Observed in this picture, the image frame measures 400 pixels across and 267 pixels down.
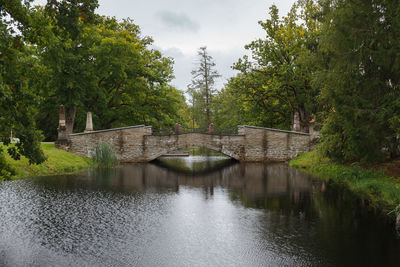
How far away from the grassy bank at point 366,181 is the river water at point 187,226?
78cm

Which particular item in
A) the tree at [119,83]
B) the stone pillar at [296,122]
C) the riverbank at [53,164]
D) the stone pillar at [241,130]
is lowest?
the riverbank at [53,164]

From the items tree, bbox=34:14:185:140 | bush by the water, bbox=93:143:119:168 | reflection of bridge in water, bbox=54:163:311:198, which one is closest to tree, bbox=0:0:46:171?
reflection of bridge in water, bbox=54:163:311:198

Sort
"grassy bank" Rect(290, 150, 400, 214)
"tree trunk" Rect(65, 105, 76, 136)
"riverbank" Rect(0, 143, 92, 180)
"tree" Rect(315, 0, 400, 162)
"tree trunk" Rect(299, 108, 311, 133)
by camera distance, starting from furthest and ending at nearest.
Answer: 1. "tree trunk" Rect(299, 108, 311, 133)
2. "tree trunk" Rect(65, 105, 76, 136)
3. "riverbank" Rect(0, 143, 92, 180)
4. "tree" Rect(315, 0, 400, 162)
5. "grassy bank" Rect(290, 150, 400, 214)

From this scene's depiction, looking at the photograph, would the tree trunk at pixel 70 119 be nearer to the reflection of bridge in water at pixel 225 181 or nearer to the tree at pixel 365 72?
the reflection of bridge in water at pixel 225 181

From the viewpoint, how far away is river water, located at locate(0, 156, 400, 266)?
7754 millimetres

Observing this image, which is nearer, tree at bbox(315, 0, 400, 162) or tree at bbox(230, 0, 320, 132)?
tree at bbox(315, 0, 400, 162)

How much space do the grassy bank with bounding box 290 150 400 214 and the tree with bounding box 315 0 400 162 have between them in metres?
1.03

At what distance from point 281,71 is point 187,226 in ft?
66.6

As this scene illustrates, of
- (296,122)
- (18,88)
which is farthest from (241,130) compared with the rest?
(18,88)

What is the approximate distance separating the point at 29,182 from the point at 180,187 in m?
7.38

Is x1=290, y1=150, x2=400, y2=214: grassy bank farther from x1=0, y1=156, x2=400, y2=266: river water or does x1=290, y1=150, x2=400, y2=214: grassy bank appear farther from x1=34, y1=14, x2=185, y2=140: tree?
x1=34, y1=14, x2=185, y2=140: tree

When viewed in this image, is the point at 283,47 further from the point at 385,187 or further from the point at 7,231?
the point at 7,231

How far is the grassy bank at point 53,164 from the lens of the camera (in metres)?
18.0

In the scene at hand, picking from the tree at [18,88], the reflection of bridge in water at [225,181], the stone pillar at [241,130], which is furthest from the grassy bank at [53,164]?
the stone pillar at [241,130]
